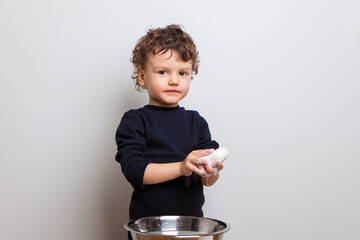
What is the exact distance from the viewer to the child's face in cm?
134

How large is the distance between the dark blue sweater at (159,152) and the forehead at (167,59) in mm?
130

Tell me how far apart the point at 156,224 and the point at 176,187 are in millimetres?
138

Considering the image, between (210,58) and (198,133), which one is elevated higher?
(210,58)

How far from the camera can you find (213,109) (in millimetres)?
1758

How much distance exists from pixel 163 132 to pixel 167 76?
6.0 inches

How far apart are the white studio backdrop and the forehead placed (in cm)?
37

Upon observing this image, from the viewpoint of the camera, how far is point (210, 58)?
5.78 ft

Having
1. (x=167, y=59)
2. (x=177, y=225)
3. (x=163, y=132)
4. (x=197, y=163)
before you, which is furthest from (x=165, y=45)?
(x=177, y=225)

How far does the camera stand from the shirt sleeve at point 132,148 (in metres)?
1.25

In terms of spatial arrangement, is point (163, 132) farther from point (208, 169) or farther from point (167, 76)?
point (208, 169)

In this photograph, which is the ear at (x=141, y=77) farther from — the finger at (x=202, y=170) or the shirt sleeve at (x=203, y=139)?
the finger at (x=202, y=170)

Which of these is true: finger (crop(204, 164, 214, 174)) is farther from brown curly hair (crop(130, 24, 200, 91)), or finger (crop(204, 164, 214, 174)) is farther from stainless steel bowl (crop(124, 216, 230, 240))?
brown curly hair (crop(130, 24, 200, 91))
